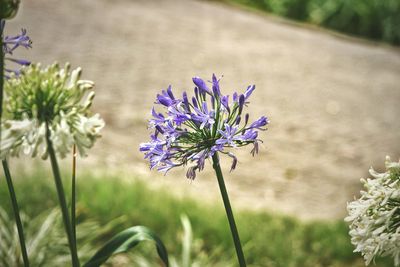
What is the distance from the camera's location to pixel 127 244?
123 cm

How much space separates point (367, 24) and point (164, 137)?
29.2 ft

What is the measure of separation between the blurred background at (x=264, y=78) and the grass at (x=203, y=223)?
3 centimetres

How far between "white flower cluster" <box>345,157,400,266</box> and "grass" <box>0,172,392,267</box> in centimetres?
240

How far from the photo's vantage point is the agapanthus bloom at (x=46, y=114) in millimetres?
887

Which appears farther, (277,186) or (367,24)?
(367,24)

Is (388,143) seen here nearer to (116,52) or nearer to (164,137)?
(116,52)

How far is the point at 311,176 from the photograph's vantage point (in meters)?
5.61

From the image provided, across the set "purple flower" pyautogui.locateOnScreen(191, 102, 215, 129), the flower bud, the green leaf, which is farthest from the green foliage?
the flower bud

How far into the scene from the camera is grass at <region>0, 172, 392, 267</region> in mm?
3615

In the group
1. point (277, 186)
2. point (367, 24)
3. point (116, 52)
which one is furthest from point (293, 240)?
point (367, 24)

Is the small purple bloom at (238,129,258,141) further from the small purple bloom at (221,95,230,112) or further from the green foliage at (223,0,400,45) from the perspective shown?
the green foliage at (223,0,400,45)

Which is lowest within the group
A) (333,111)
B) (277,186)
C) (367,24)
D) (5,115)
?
(277,186)

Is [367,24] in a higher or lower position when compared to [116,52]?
higher

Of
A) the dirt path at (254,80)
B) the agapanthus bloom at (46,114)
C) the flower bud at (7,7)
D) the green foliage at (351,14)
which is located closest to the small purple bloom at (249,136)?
the agapanthus bloom at (46,114)
